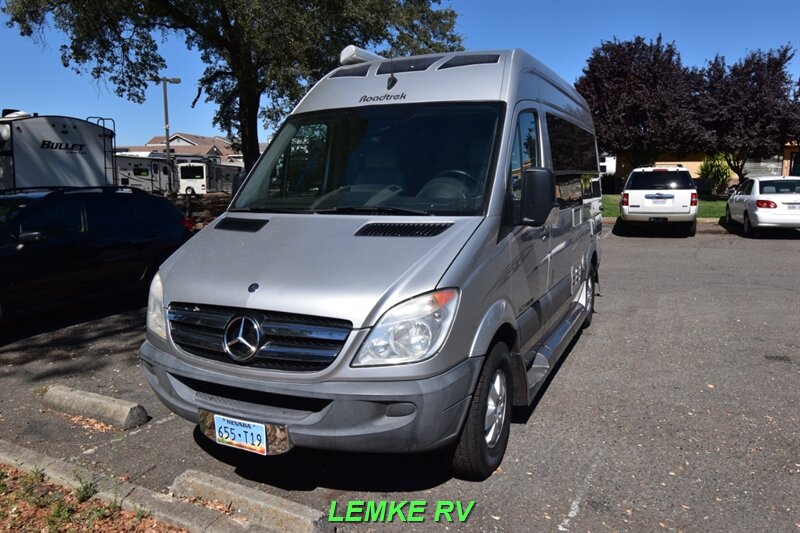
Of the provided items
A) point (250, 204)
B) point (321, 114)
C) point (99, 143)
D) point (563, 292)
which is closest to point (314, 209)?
point (250, 204)

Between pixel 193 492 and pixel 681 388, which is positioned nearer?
pixel 193 492

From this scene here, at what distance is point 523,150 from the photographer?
14.6ft

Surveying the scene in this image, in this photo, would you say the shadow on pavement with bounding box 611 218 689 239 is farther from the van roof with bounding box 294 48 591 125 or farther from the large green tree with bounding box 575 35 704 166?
the van roof with bounding box 294 48 591 125

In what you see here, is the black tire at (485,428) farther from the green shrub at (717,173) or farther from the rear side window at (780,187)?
the green shrub at (717,173)

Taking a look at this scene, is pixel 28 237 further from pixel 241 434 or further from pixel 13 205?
pixel 241 434

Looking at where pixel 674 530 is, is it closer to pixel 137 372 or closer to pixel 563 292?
pixel 563 292

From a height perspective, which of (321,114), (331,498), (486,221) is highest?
(321,114)

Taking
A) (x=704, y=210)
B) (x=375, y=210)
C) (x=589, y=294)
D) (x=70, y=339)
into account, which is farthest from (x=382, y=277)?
(x=704, y=210)

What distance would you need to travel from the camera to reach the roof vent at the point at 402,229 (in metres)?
3.58

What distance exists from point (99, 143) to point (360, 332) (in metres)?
13.6

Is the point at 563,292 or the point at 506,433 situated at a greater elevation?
the point at 563,292

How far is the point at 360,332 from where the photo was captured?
309 centimetres

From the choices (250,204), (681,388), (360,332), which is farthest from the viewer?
(681,388)

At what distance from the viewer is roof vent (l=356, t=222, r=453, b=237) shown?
3.58m
